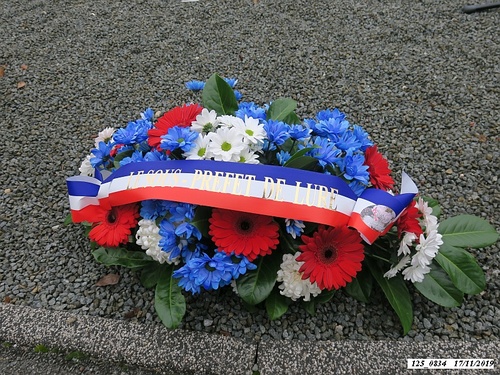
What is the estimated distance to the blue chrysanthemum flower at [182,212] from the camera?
183 cm

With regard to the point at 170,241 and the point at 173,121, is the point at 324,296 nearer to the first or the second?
the point at 170,241

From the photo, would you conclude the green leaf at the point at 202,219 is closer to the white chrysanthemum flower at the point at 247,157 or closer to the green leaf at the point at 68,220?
the white chrysanthemum flower at the point at 247,157

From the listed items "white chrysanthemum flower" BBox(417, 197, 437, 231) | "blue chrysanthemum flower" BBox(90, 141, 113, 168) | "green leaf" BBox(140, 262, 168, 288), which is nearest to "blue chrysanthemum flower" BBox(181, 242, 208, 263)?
"green leaf" BBox(140, 262, 168, 288)

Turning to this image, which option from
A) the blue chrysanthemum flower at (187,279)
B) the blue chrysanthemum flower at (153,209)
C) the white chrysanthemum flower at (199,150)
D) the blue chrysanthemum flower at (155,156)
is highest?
the white chrysanthemum flower at (199,150)

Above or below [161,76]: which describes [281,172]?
above

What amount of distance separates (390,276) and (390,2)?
12.2 feet

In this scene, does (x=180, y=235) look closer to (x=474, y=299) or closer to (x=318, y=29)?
(x=474, y=299)

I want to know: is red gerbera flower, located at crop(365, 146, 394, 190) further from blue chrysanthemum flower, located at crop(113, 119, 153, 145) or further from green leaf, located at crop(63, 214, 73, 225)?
green leaf, located at crop(63, 214, 73, 225)

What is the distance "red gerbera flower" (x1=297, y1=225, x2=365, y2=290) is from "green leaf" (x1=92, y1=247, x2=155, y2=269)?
75cm

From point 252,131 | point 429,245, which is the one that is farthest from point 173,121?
point 429,245

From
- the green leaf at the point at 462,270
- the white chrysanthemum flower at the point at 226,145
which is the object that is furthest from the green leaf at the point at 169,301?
the green leaf at the point at 462,270

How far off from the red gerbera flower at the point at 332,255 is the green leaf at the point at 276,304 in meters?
0.22

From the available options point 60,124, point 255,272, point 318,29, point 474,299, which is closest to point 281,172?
point 255,272

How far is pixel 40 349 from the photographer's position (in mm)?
1987
